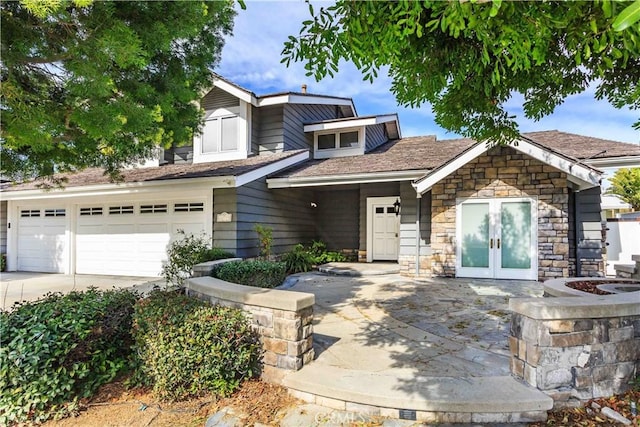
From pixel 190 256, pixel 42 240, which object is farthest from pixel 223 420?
pixel 42 240

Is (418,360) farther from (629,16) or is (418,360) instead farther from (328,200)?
(328,200)

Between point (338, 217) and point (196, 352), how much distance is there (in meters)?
9.55

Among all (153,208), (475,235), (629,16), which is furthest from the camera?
(153,208)

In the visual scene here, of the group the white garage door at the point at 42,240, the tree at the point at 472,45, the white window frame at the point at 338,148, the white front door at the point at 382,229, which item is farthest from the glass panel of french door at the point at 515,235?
the white garage door at the point at 42,240

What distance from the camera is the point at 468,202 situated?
842cm

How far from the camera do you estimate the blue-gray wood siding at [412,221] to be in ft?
29.6

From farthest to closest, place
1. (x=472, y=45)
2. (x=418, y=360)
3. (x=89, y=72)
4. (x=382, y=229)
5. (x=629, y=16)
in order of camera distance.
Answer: (x=382, y=229) → (x=89, y=72) → (x=418, y=360) → (x=472, y=45) → (x=629, y=16)

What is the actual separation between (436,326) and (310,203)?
821 centimetres

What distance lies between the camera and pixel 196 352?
3.35 m

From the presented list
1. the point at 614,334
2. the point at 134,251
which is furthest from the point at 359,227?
the point at 614,334

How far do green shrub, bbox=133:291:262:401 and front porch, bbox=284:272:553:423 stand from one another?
0.53m

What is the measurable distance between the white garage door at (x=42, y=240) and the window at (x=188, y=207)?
4.19 m

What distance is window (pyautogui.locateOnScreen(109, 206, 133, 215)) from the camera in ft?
32.0

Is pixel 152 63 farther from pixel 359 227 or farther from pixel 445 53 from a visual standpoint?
pixel 359 227
